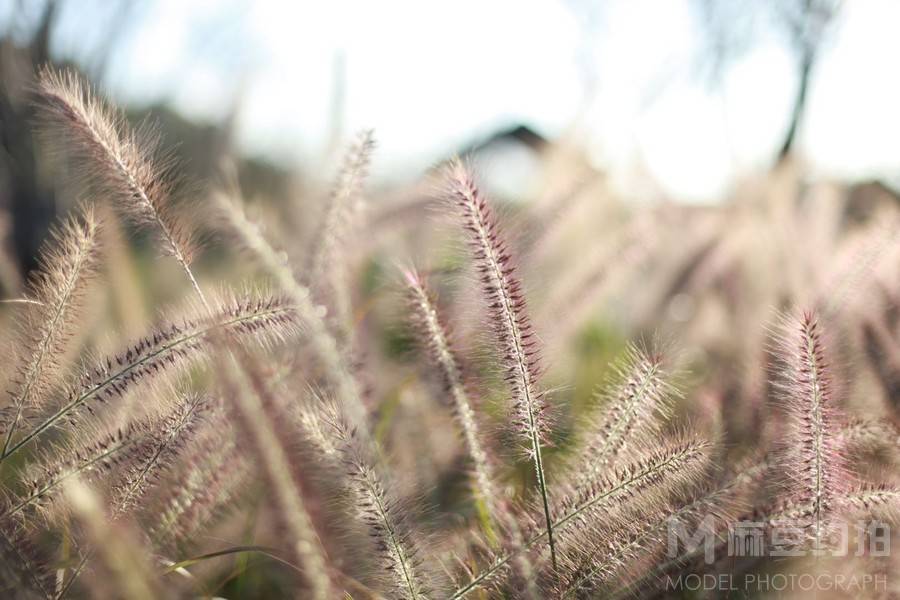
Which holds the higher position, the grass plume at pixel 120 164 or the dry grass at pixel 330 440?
the grass plume at pixel 120 164

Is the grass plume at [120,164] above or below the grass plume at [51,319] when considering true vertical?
above

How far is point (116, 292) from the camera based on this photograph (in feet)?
3.61

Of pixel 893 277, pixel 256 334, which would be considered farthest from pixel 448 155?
pixel 893 277

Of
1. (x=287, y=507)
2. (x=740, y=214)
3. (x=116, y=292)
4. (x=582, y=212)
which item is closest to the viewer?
(x=287, y=507)

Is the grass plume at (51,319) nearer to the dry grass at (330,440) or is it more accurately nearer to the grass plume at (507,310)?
the dry grass at (330,440)

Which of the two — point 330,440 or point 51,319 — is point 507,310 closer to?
point 330,440

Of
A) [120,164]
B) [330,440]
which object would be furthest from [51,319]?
[330,440]

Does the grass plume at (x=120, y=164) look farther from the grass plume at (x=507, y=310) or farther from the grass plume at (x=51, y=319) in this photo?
the grass plume at (x=507, y=310)

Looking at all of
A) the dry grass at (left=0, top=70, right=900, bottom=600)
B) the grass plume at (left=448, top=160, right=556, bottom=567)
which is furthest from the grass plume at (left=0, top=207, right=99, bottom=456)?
the grass plume at (left=448, top=160, right=556, bottom=567)

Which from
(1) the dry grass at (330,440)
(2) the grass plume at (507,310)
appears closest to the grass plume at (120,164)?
(1) the dry grass at (330,440)

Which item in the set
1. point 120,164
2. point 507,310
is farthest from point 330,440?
point 120,164

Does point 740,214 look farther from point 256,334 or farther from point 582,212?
point 256,334

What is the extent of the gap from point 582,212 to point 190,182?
670 millimetres

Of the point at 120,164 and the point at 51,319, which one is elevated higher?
the point at 120,164
